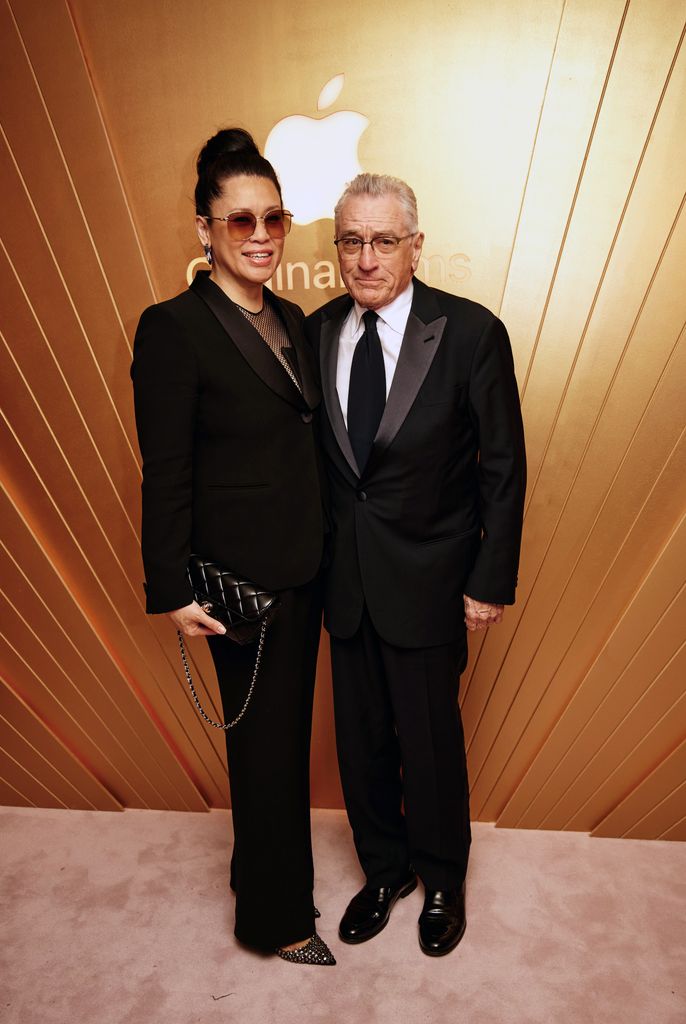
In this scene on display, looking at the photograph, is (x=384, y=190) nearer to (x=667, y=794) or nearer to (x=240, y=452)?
(x=240, y=452)

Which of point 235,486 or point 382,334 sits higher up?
point 382,334

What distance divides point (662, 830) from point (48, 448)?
210 centimetres

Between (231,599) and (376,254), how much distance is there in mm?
768

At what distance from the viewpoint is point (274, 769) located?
1.74m

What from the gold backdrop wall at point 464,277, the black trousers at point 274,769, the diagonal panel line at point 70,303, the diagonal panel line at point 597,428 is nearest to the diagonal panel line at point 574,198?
the gold backdrop wall at point 464,277

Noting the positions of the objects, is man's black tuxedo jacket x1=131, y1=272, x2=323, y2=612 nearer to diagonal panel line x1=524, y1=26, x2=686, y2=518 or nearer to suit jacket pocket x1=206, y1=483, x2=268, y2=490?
suit jacket pocket x1=206, y1=483, x2=268, y2=490

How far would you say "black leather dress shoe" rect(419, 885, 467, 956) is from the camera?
183 centimetres

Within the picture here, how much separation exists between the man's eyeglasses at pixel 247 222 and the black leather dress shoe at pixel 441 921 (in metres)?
1.69

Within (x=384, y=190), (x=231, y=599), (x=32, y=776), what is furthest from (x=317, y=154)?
(x=32, y=776)

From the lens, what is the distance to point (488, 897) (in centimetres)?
200

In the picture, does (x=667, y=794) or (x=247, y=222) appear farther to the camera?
(x=667, y=794)

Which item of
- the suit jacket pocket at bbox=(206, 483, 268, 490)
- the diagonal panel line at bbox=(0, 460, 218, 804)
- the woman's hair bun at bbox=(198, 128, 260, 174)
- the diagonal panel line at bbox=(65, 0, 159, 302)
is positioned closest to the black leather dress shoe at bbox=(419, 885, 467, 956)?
the diagonal panel line at bbox=(0, 460, 218, 804)

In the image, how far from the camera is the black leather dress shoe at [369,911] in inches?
74.5

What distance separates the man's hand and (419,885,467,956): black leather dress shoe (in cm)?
77
